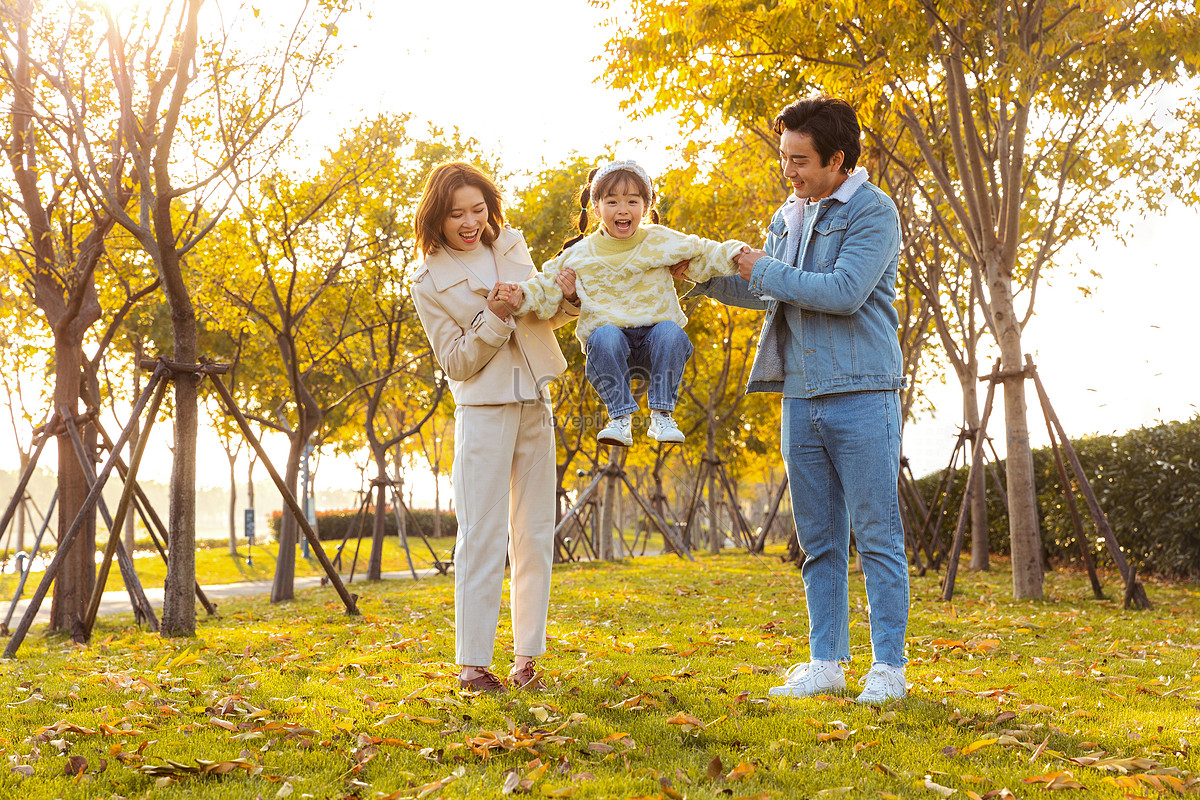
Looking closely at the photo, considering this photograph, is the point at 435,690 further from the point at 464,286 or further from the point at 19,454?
the point at 19,454

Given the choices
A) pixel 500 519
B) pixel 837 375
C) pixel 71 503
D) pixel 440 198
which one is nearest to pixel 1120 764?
pixel 837 375

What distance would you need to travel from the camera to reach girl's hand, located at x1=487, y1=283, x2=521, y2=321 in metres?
3.52

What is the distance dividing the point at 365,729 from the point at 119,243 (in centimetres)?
1086

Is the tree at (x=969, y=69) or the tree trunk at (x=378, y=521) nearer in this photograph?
the tree at (x=969, y=69)

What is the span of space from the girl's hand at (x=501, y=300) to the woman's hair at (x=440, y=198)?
44 cm

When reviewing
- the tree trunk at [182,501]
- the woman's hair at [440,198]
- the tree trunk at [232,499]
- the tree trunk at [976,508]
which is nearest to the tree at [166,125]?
the tree trunk at [182,501]

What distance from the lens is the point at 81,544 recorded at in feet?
26.7

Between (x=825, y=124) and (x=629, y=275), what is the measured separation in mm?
939

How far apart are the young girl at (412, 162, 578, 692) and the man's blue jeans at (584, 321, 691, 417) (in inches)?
13.8

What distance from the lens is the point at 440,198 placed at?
3.78 metres

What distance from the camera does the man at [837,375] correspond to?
3352 millimetres

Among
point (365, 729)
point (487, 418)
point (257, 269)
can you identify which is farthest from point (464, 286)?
point (257, 269)

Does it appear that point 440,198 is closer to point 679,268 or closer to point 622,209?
point 622,209

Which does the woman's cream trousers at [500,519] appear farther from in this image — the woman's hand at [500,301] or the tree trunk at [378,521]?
the tree trunk at [378,521]
